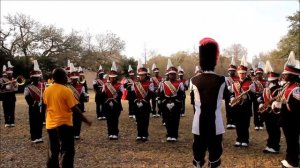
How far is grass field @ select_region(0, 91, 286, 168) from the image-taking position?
871cm

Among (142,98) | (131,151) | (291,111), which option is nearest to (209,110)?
(291,111)

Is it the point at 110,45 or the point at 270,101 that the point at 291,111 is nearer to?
the point at 270,101

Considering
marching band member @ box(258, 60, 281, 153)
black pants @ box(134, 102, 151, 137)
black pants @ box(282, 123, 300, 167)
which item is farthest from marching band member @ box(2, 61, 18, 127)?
black pants @ box(282, 123, 300, 167)

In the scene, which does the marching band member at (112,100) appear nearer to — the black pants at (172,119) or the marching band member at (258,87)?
the black pants at (172,119)

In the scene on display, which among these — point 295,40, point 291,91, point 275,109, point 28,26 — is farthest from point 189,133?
point 28,26

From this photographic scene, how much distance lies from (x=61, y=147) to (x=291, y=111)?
182 inches

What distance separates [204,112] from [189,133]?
7532 millimetres

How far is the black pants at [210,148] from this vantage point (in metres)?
5.56

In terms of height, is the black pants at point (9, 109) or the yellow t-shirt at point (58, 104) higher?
the yellow t-shirt at point (58, 104)

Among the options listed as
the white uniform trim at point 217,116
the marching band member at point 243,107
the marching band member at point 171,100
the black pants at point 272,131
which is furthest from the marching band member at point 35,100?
the white uniform trim at point 217,116

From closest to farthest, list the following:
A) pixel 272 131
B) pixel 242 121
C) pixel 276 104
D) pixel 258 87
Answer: pixel 276 104 < pixel 272 131 < pixel 242 121 < pixel 258 87

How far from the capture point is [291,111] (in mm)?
7703

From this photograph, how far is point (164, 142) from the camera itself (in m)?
11.3

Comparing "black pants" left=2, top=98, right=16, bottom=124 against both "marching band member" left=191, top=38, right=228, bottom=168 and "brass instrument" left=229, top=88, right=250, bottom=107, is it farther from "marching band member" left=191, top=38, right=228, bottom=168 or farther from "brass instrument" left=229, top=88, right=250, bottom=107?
"marching band member" left=191, top=38, right=228, bottom=168
